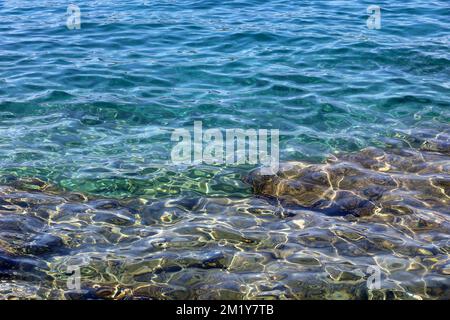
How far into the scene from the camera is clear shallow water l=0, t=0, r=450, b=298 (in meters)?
6.32

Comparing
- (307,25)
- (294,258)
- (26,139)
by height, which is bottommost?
(294,258)

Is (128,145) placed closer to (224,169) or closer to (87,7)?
(224,169)

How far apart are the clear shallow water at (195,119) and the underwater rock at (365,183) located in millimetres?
177

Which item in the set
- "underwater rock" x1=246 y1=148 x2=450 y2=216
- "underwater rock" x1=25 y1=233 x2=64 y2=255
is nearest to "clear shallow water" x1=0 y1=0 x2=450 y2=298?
"underwater rock" x1=25 y1=233 x2=64 y2=255

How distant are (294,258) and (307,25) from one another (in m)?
10.8

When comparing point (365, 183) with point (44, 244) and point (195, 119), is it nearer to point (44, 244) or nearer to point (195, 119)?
point (195, 119)

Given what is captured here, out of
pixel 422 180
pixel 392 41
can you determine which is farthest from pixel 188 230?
pixel 392 41

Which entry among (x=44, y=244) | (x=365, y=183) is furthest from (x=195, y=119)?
(x=44, y=244)

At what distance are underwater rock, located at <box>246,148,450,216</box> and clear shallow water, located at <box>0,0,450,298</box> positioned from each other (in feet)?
0.58

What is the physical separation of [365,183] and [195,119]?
3.76 metres

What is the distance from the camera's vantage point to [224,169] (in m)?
8.84

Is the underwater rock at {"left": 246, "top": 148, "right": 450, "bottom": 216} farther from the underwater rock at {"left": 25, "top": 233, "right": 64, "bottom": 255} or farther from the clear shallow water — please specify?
the underwater rock at {"left": 25, "top": 233, "right": 64, "bottom": 255}

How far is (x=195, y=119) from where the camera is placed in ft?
34.5

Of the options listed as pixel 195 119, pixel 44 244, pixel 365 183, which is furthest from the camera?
pixel 195 119
